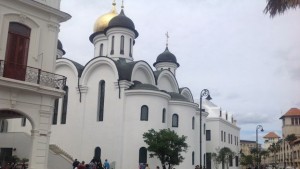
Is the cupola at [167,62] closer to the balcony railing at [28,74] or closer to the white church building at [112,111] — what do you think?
the white church building at [112,111]

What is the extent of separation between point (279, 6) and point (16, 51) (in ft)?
33.4

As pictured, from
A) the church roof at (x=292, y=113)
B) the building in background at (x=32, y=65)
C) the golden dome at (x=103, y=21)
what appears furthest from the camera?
the church roof at (x=292, y=113)

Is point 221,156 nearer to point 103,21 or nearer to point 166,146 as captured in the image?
point 166,146

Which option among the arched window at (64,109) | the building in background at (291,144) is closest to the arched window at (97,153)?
the arched window at (64,109)

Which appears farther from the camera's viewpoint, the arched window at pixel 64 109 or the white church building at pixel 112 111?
the arched window at pixel 64 109

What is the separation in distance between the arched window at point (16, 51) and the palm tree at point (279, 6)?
9.53 m

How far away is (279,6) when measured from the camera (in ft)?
42.3

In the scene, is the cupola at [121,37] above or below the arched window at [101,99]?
above

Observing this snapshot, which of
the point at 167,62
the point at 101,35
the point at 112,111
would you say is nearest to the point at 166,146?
the point at 112,111

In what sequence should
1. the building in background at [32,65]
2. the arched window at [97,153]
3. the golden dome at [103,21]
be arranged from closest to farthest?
the building in background at [32,65]
the arched window at [97,153]
the golden dome at [103,21]

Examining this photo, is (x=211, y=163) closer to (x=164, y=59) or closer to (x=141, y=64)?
(x=164, y=59)

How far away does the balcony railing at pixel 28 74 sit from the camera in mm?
13910

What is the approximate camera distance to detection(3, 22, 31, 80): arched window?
14.1 meters

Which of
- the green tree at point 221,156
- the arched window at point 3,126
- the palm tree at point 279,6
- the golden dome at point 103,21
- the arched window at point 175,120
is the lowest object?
the green tree at point 221,156
